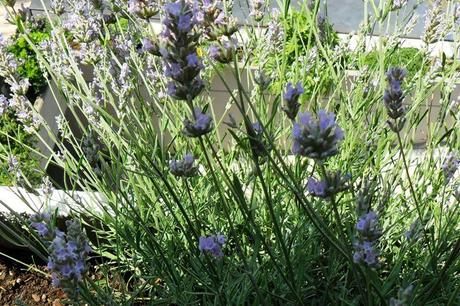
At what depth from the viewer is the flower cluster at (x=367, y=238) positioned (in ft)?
2.77

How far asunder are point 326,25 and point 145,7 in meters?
0.84

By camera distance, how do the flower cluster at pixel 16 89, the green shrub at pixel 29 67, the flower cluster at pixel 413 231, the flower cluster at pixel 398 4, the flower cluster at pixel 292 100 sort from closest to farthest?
the flower cluster at pixel 292 100, the flower cluster at pixel 413 231, the flower cluster at pixel 16 89, the flower cluster at pixel 398 4, the green shrub at pixel 29 67

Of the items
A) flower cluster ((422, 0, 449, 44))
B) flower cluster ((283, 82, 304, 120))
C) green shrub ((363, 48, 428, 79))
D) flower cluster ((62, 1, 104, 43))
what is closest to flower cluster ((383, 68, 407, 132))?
flower cluster ((283, 82, 304, 120))

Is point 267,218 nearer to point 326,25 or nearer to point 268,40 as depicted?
point 268,40

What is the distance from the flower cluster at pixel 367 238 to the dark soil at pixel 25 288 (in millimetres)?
1257

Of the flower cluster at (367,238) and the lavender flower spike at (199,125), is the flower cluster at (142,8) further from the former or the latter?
the flower cluster at (367,238)

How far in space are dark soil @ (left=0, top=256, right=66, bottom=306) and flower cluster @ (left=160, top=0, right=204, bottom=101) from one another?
1.22 metres

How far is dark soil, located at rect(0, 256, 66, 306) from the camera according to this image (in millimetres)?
1895

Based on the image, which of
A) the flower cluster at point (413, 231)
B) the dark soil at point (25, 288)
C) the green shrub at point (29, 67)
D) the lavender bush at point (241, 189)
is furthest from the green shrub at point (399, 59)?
the green shrub at point (29, 67)

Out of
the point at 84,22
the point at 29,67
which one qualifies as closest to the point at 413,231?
the point at 84,22

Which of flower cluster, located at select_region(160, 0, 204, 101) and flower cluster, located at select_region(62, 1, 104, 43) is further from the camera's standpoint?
flower cluster, located at select_region(62, 1, 104, 43)

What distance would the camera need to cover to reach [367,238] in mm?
860

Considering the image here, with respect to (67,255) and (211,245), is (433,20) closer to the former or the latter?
(211,245)

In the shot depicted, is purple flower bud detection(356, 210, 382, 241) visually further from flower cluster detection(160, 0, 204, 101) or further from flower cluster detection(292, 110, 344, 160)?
flower cluster detection(160, 0, 204, 101)
